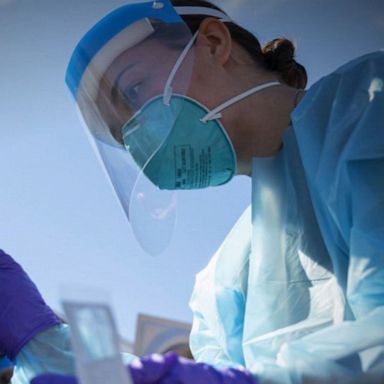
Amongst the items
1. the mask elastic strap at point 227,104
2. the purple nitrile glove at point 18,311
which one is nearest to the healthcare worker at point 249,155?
the mask elastic strap at point 227,104

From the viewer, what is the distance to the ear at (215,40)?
1172 mm

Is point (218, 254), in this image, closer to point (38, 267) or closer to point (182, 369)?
point (38, 267)

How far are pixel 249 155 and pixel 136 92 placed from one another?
0.83 feet

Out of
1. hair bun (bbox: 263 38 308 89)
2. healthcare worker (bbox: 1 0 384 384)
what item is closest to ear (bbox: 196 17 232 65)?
healthcare worker (bbox: 1 0 384 384)

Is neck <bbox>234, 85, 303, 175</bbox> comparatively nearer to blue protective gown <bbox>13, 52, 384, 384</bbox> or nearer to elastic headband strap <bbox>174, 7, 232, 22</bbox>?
blue protective gown <bbox>13, 52, 384, 384</bbox>

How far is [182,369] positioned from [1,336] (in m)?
0.71

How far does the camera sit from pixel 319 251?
36.6 inches

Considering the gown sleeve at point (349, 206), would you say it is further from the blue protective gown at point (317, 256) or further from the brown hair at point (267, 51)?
the brown hair at point (267, 51)

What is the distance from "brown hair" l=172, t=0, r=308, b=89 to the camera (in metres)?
1.24

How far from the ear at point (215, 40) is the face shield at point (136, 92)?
34 millimetres

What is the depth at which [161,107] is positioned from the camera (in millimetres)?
1085

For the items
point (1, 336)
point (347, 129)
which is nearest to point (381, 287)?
point (347, 129)

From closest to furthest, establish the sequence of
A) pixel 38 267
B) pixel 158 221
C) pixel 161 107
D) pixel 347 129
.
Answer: pixel 347 129 < pixel 161 107 < pixel 158 221 < pixel 38 267

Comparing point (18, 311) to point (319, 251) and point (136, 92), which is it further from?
point (319, 251)
